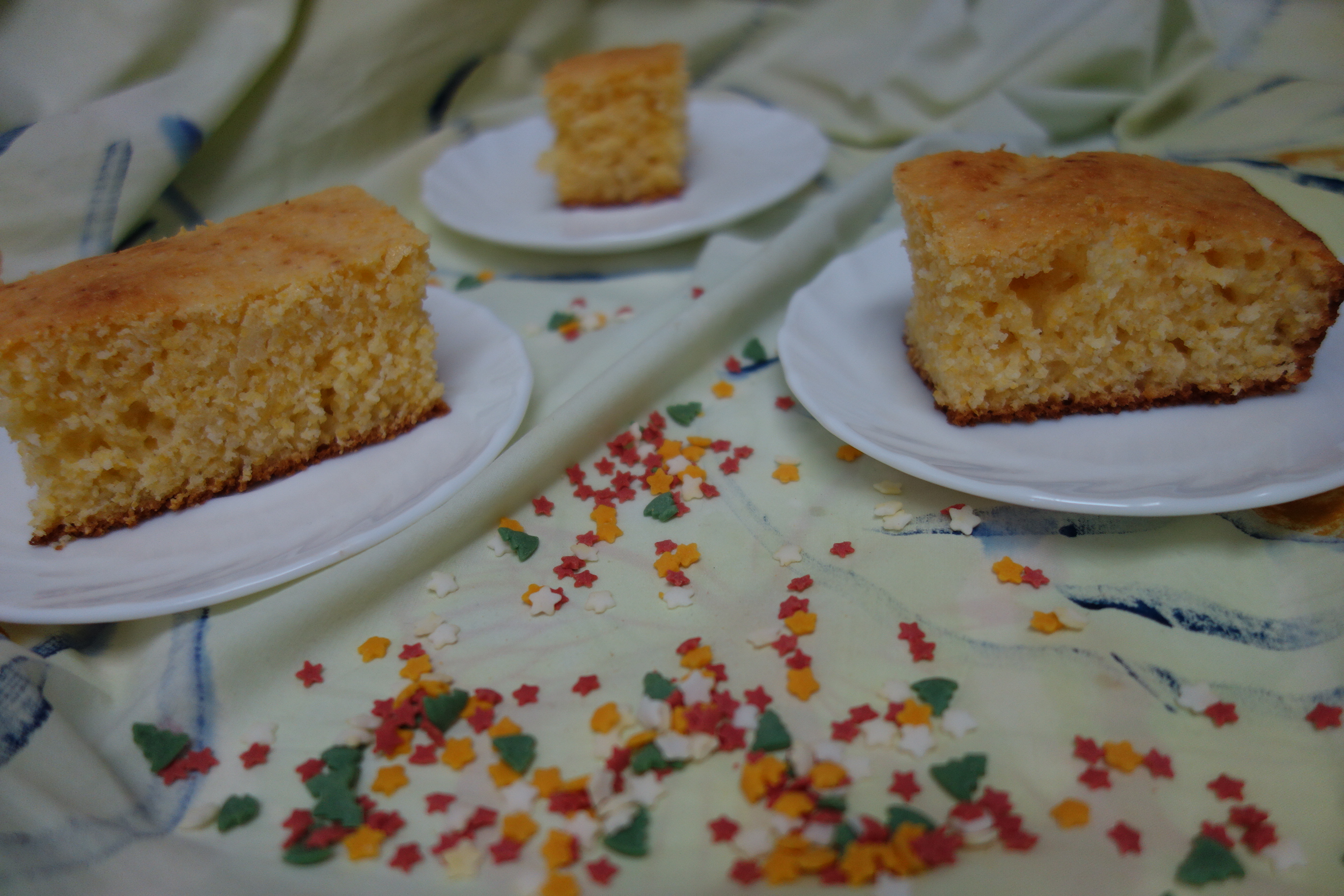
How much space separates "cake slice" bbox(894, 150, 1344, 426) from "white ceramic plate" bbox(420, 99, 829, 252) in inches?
44.5

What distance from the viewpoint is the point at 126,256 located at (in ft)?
7.41

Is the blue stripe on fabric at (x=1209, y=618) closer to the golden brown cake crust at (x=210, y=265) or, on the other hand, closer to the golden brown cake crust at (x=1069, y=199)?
the golden brown cake crust at (x=1069, y=199)

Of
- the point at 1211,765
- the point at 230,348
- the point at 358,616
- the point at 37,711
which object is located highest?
the point at 230,348

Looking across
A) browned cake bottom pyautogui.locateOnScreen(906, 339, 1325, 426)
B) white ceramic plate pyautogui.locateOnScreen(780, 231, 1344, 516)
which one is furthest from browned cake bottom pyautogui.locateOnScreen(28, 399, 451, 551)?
browned cake bottom pyautogui.locateOnScreen(906, 339, 1325, 426)

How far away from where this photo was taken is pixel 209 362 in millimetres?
2088

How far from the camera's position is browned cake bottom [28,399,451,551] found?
2086mm

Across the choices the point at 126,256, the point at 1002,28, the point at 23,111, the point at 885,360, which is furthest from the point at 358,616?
the point at 1002,28

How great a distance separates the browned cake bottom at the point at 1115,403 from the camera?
7.09 ft

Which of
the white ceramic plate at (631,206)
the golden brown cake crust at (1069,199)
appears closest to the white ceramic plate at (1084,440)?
the golden brown cake crust at (1069,199)

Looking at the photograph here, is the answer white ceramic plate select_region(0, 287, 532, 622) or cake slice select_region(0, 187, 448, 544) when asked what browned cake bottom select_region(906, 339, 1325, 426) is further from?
cake slice select_region(0, 187, 448, 544)

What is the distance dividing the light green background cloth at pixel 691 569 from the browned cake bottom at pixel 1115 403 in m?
0.21

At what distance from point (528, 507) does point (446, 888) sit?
0.94 metres

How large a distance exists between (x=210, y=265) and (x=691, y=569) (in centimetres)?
136

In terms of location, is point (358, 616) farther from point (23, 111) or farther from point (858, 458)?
point (23, 111)
